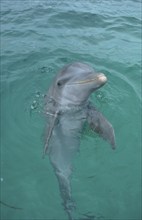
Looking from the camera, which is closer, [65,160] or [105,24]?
[65,160]

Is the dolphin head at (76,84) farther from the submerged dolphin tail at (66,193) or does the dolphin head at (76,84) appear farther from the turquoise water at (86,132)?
the submerged dolphin tail at (66,193)

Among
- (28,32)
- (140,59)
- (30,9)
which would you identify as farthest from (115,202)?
(30,9)

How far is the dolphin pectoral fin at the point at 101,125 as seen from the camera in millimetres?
6547

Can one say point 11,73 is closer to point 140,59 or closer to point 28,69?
point 28,69

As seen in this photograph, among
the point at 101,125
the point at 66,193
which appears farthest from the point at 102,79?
the point at 66,193

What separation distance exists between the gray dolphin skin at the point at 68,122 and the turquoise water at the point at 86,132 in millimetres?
373

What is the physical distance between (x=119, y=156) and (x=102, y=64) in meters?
3.33

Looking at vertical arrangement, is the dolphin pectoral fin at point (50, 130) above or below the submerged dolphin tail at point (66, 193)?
above

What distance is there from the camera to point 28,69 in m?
9.90

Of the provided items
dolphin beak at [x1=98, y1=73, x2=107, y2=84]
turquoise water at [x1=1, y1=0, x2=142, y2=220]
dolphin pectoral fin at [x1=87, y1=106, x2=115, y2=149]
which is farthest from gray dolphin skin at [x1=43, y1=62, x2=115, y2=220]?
dolphin beak at [x1=98, y1=73, x2=107, y2=84]

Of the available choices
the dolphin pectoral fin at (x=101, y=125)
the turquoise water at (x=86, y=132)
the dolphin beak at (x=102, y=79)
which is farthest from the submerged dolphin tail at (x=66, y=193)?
the dolphin beak at (x=102, y=79)

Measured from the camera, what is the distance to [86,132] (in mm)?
7398

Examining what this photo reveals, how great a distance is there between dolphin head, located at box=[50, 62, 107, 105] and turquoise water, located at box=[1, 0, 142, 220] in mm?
1102

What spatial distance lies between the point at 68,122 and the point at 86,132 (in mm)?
691
